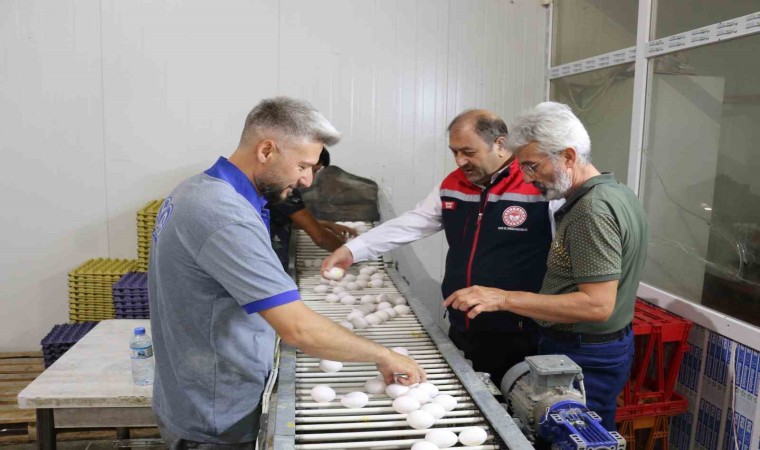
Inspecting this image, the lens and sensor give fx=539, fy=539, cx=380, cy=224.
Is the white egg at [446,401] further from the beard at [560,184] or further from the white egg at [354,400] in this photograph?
the beard at [560,184]

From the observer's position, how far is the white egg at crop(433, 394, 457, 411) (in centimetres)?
144

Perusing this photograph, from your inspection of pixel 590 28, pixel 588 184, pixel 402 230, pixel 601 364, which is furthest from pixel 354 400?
pixel 590 28

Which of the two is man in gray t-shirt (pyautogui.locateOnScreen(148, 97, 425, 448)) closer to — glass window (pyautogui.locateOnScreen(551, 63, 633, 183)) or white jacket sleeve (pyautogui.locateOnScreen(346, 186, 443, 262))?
white jacket sleeve (pyautogui.locateOnScreen(346, 186, 443, 262))

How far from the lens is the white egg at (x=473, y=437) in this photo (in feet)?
4.21

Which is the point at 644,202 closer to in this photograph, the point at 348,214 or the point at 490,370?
the point at 490,370

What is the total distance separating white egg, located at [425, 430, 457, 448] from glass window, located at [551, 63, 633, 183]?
2574 mm

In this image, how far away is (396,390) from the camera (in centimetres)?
147

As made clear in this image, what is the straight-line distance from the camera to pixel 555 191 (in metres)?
1.84

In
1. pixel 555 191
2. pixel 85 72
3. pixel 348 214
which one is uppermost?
pixel 85 72

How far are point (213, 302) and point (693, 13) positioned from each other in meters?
2.67

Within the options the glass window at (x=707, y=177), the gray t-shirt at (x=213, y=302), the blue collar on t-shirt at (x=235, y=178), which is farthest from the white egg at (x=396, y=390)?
the glass window at (x=707, y=177)

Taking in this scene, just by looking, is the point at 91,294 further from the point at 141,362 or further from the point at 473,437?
the point at 473,437

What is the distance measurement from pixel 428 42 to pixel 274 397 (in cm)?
326

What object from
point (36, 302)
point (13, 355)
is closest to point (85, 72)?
point (36, 302)
